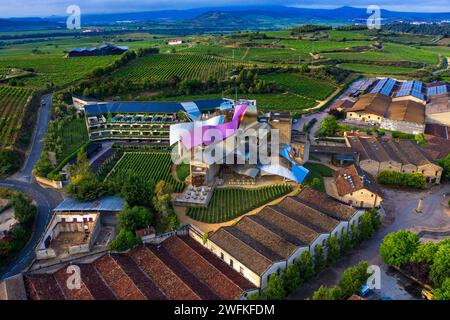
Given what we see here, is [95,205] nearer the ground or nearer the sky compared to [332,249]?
nearer the sky

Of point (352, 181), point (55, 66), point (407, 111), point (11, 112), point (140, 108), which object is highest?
point (55, 66)

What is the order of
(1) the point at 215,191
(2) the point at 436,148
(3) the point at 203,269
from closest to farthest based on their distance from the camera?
(3) the point at 203,269
(1) the point at 215,191
(2) the point at 436,148

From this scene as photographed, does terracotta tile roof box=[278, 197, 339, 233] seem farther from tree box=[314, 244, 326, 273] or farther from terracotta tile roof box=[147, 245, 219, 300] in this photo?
terracotta tile roof box=[147, 245, 219, 300]

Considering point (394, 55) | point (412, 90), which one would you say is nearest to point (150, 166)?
point (412, 90)

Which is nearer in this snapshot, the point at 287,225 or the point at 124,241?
the point at 124,241

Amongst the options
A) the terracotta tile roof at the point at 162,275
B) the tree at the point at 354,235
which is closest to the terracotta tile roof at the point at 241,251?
the terracotta tile roof at the point at 162,275

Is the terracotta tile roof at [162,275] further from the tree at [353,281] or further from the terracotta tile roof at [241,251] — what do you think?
the tree at [353,281]

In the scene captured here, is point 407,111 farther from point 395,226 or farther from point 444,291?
point 444,291

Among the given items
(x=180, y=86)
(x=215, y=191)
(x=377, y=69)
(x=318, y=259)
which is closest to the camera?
(x=318, y=259)
